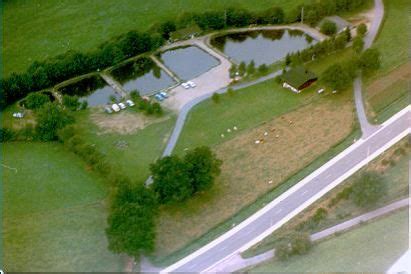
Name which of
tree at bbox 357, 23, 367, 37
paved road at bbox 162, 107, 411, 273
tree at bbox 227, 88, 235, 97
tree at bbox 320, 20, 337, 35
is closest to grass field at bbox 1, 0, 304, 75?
tree at bbox 320, 20, 337, 35

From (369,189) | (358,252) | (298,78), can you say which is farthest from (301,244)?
(298,78)

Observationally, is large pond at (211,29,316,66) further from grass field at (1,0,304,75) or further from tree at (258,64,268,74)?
grass field at (1,0,304,75)

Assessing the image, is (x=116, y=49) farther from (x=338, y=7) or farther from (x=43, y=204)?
(x=338, y=7)

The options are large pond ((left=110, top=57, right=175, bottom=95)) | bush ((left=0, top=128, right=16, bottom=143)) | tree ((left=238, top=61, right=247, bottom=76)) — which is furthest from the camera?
large pond ((left=110, top=57, right=175, bottom=95))

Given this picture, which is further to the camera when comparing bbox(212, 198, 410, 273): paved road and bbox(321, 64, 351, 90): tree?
bbox(321, 64, 351, 90): tree

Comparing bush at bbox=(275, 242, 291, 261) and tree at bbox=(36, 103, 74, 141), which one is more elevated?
tree at bbox=(36, 103, 74, 141)

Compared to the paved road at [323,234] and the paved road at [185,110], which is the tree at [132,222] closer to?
the paved road at [323,234]

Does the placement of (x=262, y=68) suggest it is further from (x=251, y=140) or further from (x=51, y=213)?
(x=51, y=213)
